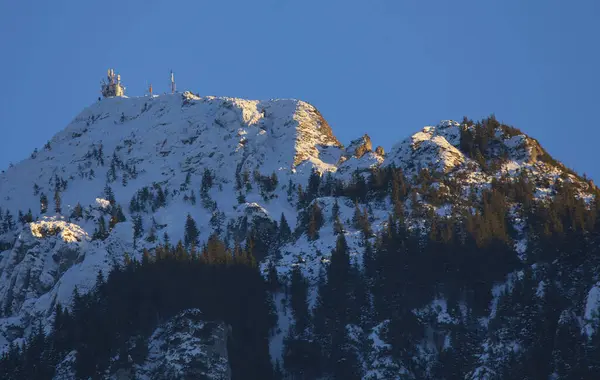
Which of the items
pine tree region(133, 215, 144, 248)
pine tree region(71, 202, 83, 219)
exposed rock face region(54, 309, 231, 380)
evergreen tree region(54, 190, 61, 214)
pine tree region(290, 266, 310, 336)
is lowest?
exposed rock face region(54, 309, 231, 380)

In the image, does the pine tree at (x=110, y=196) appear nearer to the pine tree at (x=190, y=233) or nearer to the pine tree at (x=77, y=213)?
the pine tree at (x=77, y=213)

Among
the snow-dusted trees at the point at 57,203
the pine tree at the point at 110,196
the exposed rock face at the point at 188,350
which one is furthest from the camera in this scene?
the pine tree at the point at 110,196

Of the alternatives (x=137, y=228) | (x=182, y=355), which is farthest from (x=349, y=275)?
(x=137, y=228)

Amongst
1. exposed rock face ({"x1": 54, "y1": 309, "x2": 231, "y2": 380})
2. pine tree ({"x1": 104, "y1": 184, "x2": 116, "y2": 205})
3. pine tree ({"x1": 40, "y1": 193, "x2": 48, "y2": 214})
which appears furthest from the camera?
pine tree ({"x1": 40, "y1": 193, "x2": 48, "y2": 214})

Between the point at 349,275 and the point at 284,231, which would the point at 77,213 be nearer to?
the point at 284,231

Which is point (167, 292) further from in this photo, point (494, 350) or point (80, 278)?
point (494, 350)

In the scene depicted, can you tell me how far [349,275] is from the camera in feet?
488

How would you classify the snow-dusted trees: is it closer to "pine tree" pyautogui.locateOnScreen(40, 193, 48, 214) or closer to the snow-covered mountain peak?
"pine tree" pyautogui.locateOnScreen(40, 193, 48, 214)

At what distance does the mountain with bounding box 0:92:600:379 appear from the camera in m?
134

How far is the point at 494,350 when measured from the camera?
129 metres

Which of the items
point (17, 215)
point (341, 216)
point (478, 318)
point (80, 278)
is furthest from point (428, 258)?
point (17, 215)

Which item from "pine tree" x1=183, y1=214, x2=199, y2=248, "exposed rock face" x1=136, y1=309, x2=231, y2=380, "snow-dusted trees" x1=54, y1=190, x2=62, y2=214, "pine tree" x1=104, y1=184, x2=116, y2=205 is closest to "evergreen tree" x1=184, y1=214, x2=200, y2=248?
"pine tree" x1=183, y1=214, x2=199, y2=248

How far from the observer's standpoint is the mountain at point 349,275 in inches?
5281

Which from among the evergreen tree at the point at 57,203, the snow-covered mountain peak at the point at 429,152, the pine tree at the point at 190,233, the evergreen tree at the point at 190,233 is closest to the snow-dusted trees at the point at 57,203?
the evergreen tree at the point at 57,203
